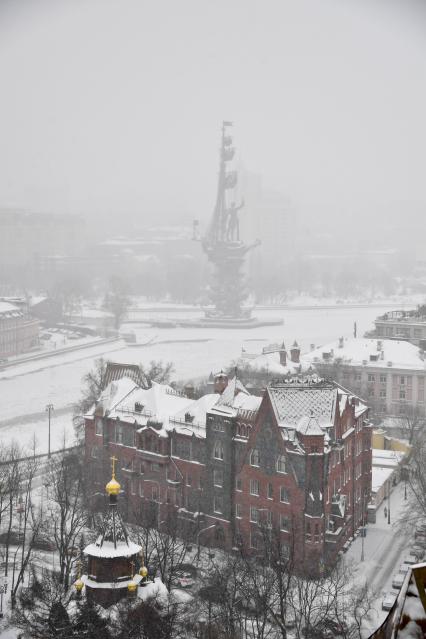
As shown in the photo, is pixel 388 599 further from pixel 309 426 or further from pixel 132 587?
pixel 132 587

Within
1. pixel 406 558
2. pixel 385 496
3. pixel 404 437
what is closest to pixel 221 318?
pixel 404 437

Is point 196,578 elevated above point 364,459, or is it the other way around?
point 364,459

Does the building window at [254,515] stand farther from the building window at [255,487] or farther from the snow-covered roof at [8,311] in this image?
the snow-covered roof at [8,311]

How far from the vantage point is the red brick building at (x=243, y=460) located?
3106 centimetres

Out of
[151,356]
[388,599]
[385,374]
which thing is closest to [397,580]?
[388,599]

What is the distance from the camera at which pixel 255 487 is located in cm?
3250

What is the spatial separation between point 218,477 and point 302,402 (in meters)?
5.05

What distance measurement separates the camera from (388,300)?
14862 cm

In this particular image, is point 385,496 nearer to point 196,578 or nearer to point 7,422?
point 196,578

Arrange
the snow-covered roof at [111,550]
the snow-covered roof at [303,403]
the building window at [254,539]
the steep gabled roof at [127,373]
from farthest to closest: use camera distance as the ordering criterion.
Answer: the steep gabled roof at [127,373] < the building window at [254,539] < the snow-covered roof at [303,403] < the snow-covered roof at [111,550]

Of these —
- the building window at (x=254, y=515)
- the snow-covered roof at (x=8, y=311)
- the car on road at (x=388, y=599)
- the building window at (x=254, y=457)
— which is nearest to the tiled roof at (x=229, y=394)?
the building window at (x=254, y=457)

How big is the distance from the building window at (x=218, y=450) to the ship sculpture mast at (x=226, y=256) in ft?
278

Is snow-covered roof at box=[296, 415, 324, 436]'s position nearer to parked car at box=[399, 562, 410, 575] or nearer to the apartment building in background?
parked car at box=[399, 562, 410, 575]

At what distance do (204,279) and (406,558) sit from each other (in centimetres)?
13462
